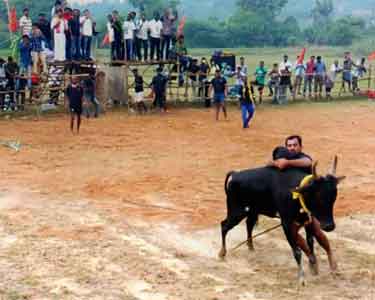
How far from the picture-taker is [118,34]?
970 inches

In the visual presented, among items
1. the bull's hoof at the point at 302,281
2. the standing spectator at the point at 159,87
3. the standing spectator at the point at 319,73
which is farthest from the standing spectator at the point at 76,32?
the bull's hoof at the point at 302,281

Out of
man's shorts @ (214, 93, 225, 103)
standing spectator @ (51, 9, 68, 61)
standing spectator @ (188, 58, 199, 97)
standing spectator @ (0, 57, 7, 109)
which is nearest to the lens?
man's shorts @ (214, 93, 225, 103)

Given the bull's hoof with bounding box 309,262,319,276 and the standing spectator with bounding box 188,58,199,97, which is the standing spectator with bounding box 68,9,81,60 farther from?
the bull's hoof with bounding box 309,262,319,276

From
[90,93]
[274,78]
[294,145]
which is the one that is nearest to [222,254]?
[294,145]

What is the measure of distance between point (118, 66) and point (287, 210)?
Answer: 17158 millimetres

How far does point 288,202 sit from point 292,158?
544 mm

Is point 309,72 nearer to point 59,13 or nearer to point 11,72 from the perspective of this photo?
point 59,13

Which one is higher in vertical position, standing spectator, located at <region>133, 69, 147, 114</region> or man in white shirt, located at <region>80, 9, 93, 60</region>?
man in white shirt, located at <region>80, 9, 93, 60</region>

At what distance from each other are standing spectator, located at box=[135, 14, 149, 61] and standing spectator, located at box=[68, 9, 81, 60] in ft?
6.95

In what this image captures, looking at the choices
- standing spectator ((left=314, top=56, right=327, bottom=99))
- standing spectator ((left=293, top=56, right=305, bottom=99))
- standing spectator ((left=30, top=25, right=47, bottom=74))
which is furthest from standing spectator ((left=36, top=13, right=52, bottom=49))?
standing spectator ((left=314, top=56, right=327, bottom=99))

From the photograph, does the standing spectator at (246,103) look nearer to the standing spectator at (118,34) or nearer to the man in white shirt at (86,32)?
the man in white shirt at (86,32)

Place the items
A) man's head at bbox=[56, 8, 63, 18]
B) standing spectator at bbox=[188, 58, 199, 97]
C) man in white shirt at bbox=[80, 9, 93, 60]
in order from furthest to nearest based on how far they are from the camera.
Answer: standing spectator at bbox=[188, 58, 199, 97] < man in white shirt at bbox=[80, 9, 93, 60] < man's head at bbox=[56, 8, 63, 18]

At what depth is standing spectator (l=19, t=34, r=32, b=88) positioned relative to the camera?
22.4 meters

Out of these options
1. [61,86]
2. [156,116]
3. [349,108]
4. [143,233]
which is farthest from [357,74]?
[143,233]
